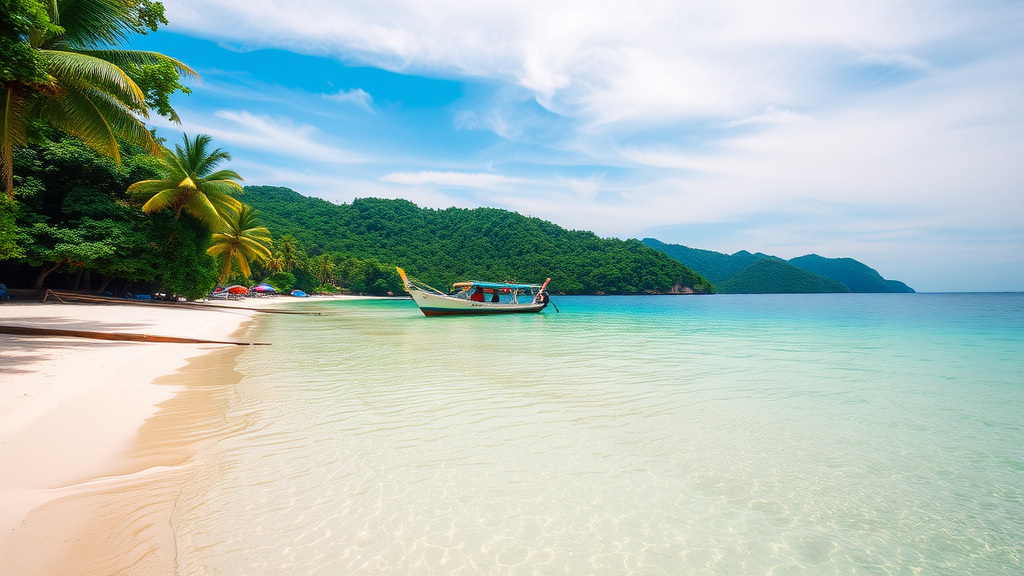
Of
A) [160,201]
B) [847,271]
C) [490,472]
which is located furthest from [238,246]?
[847,271]

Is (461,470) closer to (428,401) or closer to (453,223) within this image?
(428,401)

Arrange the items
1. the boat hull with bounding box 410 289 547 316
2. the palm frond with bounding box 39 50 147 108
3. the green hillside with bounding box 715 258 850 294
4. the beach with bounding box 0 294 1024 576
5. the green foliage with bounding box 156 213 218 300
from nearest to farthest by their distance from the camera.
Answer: the beach with bounding box 0 294 1024 576, the palm frond with bounding box 39 50 147 108, the green foliage with bounding box 156 213 218 300, the boat hull with bounding box 410 289 547 316, the green hillside with bounding box 715 258 850 294

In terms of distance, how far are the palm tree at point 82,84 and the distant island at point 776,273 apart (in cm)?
15588

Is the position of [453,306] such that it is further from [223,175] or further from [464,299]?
[223,175]

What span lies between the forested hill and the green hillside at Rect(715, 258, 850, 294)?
141 ft

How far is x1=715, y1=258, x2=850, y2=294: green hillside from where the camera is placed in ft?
472

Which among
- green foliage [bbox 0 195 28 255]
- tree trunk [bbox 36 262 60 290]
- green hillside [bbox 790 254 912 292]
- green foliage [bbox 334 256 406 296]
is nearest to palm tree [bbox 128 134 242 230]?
tree trunk [bbox 36 262 60 290]

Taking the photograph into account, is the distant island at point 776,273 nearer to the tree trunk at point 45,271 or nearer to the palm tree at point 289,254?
the palm tree at point 289,254

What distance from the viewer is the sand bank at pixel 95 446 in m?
2.77

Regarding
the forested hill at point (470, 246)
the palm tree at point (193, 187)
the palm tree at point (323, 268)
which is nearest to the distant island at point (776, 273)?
the forested hill at point (470, 246)

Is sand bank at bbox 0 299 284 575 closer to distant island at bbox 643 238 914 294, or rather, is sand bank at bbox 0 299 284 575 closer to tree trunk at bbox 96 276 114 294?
tree trunk at bbox 96 276 114 294

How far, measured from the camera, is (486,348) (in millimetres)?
14328

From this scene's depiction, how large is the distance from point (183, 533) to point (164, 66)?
11.8 metres

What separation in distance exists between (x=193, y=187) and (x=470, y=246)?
266ft
